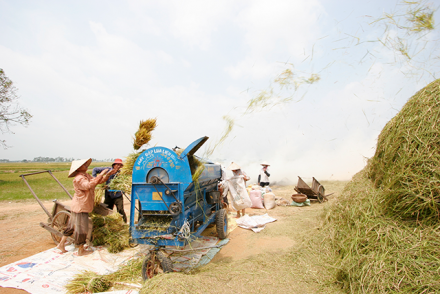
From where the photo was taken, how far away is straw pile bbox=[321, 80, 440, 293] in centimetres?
304

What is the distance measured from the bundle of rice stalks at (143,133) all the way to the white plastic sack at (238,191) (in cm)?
361

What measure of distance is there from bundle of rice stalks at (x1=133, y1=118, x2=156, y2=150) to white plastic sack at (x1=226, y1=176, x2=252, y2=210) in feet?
11.8

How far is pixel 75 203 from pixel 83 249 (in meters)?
1.07

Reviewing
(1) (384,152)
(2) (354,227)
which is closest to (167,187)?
(2) (354,227)

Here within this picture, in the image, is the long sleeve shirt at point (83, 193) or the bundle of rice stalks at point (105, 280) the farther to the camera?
the long sleeve shirt at point (83, 193)

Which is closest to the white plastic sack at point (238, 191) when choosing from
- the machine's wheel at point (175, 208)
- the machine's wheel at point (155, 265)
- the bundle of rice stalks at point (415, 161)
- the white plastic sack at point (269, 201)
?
the white plastic sack at point (269, 201)

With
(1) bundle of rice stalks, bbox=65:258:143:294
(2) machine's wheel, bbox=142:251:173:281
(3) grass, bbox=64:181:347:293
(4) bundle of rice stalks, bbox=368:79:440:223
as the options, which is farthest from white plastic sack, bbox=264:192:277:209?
(2) machine's wheel, bbox=142:251:173:281

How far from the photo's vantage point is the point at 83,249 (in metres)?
5.31

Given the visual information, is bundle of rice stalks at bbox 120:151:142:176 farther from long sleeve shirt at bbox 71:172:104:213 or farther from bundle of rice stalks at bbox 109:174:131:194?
long sleeve shirt at bbox 71:172:104:213

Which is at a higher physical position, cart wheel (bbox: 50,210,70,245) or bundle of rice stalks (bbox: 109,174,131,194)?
bundle of rice stalks (bbox: 109,174,131,194)

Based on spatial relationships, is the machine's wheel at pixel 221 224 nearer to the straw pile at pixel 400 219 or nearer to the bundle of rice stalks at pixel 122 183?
the bundle of rice stalks at pixel 122 183

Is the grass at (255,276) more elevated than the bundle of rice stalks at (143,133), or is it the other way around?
the bundle of rice stalks at (143,133)

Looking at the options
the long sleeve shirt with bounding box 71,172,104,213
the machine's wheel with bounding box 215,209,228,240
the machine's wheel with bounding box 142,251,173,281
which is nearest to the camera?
the machine's wheel with bounding box 142,251,173,281

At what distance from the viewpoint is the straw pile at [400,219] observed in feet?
9.98
